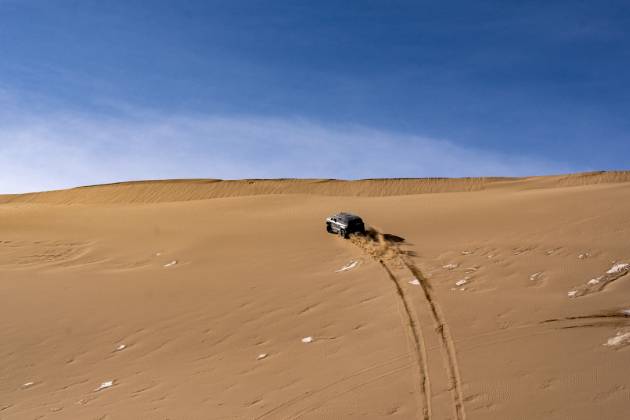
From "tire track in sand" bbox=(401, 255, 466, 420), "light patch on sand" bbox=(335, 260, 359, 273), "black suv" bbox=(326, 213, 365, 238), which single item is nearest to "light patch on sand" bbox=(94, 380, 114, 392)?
"tire track in sand" bbox=(401, 255, 466, 420)

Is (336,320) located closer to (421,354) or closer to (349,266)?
(421,354)

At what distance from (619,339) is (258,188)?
4121 cm

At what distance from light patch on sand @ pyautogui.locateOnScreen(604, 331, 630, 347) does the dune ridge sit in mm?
36091

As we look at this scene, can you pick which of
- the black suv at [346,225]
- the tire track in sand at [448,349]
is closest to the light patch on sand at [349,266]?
the tire track in sand at [448,349]

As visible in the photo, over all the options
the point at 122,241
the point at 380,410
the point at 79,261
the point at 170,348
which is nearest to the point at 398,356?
the point at 380,410

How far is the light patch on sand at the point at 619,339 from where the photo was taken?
7570 millimetres

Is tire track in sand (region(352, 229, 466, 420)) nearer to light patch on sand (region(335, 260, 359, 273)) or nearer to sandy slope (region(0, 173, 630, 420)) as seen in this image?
sandy slope (region(0, 173, 630, 420))

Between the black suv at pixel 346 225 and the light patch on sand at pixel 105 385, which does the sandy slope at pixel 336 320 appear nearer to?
the light patch on sand at pixel 105 385

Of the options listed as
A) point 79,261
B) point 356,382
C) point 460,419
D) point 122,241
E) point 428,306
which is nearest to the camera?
point 460,419

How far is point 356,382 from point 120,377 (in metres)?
4.36

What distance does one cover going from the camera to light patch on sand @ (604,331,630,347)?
7570 mm

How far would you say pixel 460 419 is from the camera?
250 inches

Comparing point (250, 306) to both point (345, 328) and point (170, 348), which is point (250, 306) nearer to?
point (170, 348)

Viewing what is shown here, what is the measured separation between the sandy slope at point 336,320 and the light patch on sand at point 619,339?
4 centimetres
